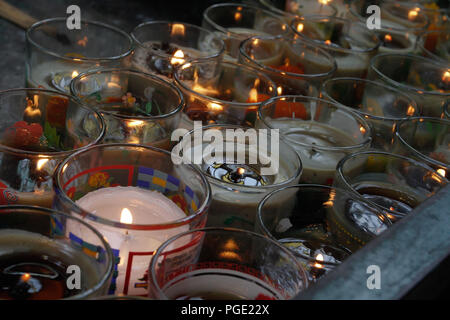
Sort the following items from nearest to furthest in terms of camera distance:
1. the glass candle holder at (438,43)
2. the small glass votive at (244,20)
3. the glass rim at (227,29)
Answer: the glass rim at (227,29) → the small glass votive at (244,20) → the glass candle holder at (438,43)

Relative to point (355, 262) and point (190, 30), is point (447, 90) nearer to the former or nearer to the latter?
point (190, 30)

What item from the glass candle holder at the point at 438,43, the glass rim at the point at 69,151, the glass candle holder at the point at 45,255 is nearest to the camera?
the glass candle holder at the point at 45,255

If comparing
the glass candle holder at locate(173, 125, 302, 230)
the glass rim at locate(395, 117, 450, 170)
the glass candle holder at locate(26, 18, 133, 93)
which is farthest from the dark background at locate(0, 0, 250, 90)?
the glass rim at locate(395, 117, 450, 170)

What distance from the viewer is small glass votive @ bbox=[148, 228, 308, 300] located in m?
0.62

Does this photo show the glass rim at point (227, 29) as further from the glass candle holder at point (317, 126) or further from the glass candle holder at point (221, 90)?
the glass candle holder at point (317, 126)

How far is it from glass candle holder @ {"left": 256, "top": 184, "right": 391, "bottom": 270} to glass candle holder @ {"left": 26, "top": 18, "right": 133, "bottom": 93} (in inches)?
16.3

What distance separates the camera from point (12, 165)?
0.73m

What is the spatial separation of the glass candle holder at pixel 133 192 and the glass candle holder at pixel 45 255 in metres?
0.04

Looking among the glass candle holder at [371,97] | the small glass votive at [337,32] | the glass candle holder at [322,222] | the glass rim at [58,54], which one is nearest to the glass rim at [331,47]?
the small glass votive at [337,32]

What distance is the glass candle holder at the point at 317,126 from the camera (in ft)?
3.11

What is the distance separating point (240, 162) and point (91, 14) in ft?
2.58

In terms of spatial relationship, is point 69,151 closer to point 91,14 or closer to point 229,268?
point 229,268

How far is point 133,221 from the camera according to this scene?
0.75 metres
